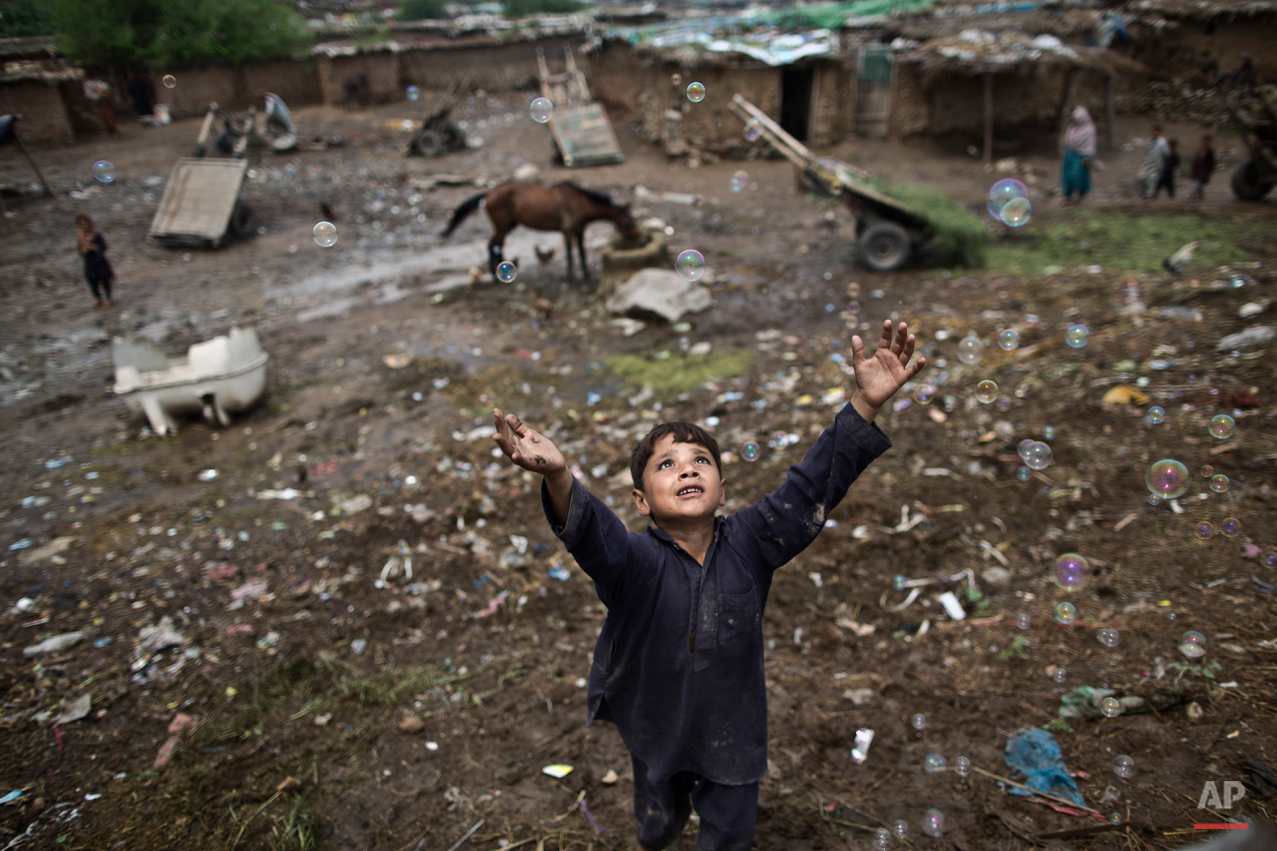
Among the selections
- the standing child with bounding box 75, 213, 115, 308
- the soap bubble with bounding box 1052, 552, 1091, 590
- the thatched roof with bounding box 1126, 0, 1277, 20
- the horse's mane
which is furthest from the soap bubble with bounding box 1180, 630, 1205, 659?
the thatched roof with bounding box 1126, 0, 1277, 20

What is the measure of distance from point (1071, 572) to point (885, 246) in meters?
5.60

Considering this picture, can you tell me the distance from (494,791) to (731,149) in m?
15.3

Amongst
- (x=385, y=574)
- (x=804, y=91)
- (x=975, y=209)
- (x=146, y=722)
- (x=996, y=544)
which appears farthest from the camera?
(x=804, y=91)

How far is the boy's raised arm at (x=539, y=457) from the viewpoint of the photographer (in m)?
1.52

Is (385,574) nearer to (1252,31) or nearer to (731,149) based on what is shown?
(731,149)

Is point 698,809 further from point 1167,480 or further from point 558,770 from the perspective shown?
point 1167,480

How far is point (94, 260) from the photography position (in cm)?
855

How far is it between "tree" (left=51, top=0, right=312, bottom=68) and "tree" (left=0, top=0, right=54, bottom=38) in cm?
379

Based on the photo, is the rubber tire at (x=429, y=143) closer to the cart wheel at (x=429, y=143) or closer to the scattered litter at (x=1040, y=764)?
the cart wheel at (x=429, y=143)

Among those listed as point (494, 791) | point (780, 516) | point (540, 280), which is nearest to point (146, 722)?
point (494, 791)

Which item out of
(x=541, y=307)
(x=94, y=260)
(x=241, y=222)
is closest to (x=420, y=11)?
(x=241, y=222)

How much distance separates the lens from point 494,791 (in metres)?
2.73

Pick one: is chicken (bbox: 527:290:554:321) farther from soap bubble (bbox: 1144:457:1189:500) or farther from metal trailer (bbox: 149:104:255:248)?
metal trailer (bbox: 149:104:255:248)

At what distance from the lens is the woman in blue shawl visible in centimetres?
980
